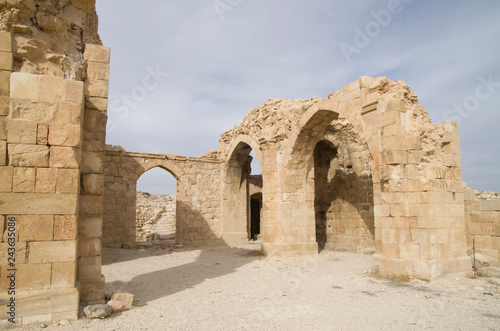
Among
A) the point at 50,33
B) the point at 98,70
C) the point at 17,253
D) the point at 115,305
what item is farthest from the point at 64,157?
the point at 115,305

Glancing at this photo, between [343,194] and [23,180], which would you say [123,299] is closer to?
→ [23,180]

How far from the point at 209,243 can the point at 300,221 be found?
4.81 meters

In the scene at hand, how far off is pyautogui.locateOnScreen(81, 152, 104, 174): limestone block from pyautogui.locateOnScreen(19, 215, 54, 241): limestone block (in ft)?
2.91

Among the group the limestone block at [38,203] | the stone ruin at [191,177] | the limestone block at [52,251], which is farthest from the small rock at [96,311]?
the limestone block at [38,203]

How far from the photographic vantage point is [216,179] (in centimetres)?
1352

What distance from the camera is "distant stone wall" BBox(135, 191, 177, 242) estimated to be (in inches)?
684

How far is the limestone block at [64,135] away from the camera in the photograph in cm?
366

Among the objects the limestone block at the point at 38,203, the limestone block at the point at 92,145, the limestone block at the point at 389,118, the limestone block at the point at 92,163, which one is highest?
the limestone block at the point at 389,118

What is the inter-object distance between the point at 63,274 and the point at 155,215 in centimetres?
1606

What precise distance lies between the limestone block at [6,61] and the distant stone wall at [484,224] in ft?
28.0

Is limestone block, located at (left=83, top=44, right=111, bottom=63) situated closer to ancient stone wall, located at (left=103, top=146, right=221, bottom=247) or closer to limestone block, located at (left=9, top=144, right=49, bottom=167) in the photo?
limestone block, located at (left=9, top=144, right=49, bottom=167)

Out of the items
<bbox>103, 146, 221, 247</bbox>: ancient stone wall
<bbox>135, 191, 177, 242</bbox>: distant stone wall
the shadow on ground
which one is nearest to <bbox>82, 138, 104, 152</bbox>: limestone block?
the shadow on ground

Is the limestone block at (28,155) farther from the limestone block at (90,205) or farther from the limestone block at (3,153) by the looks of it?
the limestone block at (90,205)

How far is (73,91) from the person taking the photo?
12.6ft
